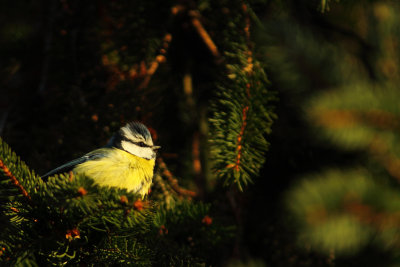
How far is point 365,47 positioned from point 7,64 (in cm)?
198

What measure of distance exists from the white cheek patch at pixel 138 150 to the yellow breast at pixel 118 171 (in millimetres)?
164

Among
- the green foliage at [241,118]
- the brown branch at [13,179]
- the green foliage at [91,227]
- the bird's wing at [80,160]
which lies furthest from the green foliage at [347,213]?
the bird's wing at [80,160]

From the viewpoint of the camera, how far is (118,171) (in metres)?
1.81

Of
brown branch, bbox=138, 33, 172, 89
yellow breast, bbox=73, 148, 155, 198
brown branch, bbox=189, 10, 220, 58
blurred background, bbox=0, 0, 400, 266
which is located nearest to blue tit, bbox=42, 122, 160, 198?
yellow breast, bbox=73, 148, 155, 198

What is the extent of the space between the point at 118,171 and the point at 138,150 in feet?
1.06

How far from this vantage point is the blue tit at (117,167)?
178 centimetres

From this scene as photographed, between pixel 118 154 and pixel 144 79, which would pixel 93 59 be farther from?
pixel 118 154

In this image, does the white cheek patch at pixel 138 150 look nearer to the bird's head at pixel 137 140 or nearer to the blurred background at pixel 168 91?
the bird's head at pixel 137 140

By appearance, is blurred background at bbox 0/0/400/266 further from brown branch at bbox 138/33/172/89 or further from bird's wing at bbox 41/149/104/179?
bird's wing at bbox 41/149/104/179

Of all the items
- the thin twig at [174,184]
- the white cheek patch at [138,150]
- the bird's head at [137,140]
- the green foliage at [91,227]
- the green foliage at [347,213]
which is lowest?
the thin twig at [174,184]

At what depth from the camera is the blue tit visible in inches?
70.0

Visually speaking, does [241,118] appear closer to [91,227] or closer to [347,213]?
[91,227]

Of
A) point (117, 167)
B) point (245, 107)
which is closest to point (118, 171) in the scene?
point (117, 167)

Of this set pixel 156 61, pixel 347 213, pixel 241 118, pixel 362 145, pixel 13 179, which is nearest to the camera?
pixel 347 213
